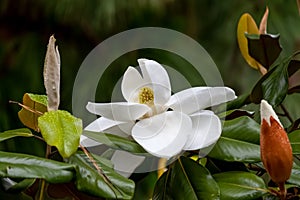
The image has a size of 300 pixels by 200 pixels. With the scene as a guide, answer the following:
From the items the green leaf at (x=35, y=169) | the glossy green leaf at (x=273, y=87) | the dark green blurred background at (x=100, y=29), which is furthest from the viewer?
the dark green blurred background at (x=100, y=29)

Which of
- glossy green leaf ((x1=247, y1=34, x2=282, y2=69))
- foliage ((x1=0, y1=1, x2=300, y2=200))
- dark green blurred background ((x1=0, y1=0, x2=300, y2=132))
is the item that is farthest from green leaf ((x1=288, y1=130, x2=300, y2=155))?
dark green blurred background ((x1=0, y1=0, x2=300, y2=132))

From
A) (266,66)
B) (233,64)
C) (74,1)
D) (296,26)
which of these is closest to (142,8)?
(74,1)

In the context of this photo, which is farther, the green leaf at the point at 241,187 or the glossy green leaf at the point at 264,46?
the glossy green leaf at the point at 264,46

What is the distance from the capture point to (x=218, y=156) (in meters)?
0.29

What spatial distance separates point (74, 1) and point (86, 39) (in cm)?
18

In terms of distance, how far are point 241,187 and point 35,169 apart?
103 mm

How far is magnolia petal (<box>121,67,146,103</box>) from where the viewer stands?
32 centimetres

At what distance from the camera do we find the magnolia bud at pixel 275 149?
0.26 m

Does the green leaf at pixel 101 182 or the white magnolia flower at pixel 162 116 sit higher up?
the white magnolia flower at pixel 162 116

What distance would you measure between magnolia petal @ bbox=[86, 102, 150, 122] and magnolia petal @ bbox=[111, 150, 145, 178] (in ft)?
0.06

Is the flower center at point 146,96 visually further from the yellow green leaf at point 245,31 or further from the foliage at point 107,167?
the yellow green leaf at point 245,31

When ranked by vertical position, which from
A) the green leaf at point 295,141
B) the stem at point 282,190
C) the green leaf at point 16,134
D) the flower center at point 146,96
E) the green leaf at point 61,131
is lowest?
the stem at point 282,190

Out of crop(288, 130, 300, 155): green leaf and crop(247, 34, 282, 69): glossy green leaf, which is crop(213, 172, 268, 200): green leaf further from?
crop(247, 34, 282, 69): glossy green leaf

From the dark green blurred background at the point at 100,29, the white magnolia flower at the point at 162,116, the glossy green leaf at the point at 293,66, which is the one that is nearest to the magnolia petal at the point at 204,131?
the white magnolia flower at the point at 162,116
